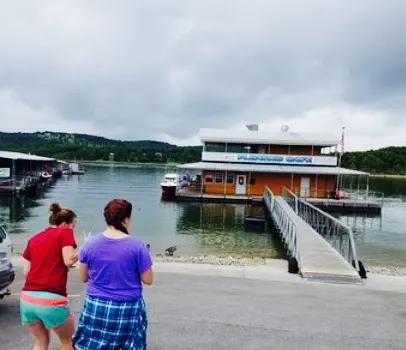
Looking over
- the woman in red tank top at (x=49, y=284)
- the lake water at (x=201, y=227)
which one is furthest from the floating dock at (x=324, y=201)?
the woman in red tank top at (x=49, y=284)

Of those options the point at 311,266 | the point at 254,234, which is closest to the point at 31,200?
the point at 254,234

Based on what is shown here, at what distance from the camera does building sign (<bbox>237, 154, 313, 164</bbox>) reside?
1981 inches

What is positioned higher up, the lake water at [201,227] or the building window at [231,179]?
the building window at [231,179]

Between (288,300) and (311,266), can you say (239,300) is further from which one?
(311,266)

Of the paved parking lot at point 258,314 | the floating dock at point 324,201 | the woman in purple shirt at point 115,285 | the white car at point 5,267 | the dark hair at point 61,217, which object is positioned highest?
the dark hair at point 61,217

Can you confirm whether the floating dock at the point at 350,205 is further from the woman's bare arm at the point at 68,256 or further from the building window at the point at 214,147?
the woman's bare arm at the point at 68,256

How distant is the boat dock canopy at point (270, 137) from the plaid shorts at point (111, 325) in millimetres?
46623

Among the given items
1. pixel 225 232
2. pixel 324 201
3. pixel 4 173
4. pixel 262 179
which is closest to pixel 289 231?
pixel 225 232

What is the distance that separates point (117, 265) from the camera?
377 cm

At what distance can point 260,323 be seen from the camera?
22.8ft

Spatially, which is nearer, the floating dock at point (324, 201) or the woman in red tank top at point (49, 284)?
the woman in red tank top at point (49, 284)

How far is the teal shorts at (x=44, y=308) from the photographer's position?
418 cm

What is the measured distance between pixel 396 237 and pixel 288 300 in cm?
2443

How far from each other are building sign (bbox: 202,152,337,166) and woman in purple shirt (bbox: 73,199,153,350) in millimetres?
46939
